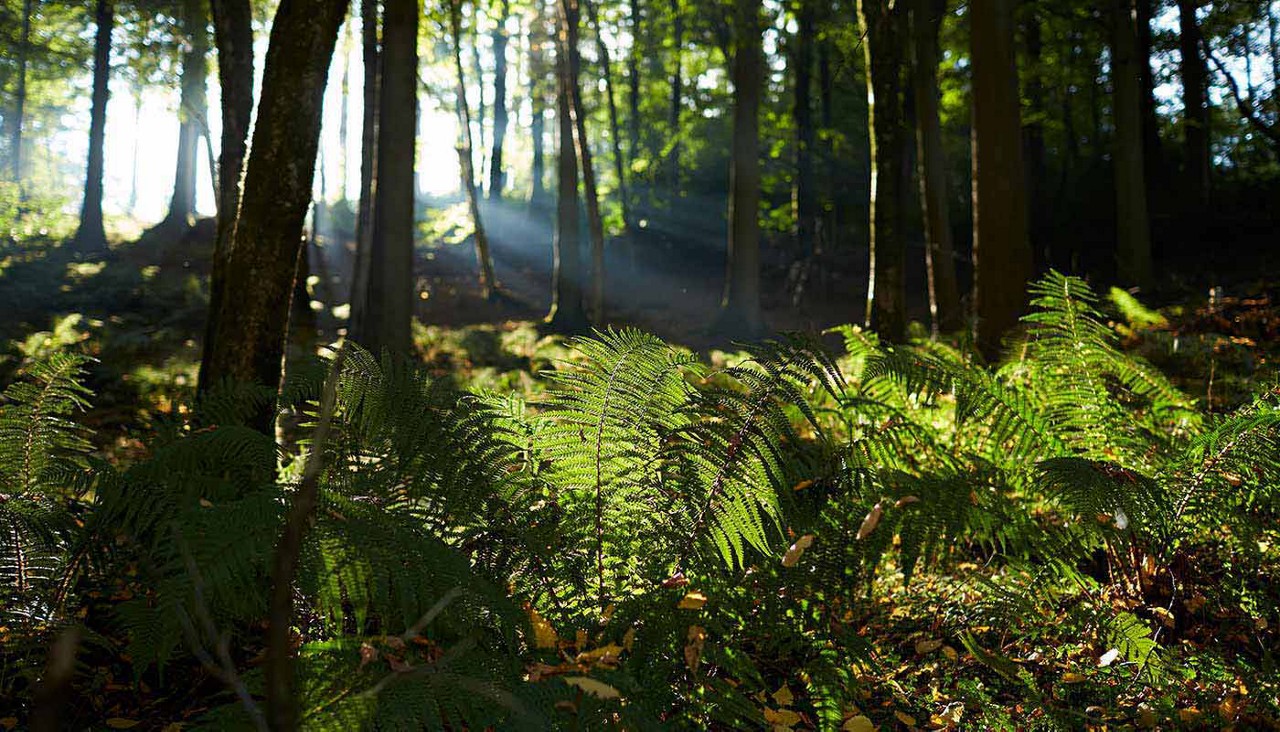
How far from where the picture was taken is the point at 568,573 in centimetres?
243

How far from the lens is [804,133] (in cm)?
2034

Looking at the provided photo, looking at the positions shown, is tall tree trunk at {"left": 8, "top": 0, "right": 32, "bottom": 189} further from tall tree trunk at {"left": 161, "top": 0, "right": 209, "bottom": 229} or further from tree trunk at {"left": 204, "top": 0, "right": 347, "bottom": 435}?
tree trunk at {"left": 204, "top": 0, "right": 347, "bottom": 435}

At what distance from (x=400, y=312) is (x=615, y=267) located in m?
14.3

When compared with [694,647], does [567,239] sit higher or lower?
higher

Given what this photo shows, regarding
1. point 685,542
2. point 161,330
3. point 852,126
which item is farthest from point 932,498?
point 852,126

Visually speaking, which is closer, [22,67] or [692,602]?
[692,602]

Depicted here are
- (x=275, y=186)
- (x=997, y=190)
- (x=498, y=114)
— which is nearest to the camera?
(x=275, y=186)

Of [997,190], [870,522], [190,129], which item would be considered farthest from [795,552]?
[190,129]

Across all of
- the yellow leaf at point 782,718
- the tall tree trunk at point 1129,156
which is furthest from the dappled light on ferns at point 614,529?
the tall tree trunk at point 1129,156

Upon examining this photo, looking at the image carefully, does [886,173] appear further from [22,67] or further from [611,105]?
[22,67]

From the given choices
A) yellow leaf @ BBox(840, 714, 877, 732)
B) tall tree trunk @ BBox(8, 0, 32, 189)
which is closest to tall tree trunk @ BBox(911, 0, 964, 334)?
yellow leaf @ BBox(840, 714, 877, 732)

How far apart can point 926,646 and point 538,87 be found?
26.7 meters

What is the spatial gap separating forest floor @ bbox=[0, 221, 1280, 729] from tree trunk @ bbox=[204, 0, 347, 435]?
1521mm

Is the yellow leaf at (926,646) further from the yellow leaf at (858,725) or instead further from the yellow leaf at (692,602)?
the yellow leaf at (692,602)
